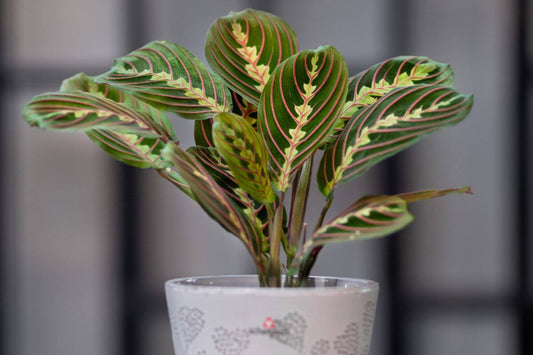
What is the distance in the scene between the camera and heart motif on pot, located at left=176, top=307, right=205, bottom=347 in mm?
531

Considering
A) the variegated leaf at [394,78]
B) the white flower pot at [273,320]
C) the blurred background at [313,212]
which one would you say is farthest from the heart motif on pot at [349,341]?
the blurred background at [313,212]

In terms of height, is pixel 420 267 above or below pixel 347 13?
below

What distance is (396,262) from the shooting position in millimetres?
1285

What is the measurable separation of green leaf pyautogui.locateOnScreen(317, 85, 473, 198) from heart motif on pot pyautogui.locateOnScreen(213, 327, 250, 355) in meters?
0.19

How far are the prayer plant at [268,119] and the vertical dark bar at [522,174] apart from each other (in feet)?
2.44

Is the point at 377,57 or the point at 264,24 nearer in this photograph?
the point at 264,24

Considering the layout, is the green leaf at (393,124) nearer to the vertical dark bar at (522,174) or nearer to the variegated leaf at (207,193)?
the variegated leaf at (207,193)

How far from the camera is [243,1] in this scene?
1.32 meters

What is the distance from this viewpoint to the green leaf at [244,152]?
20.8 inches

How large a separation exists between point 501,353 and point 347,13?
3.02ft

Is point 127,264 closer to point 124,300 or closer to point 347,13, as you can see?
point 124,300

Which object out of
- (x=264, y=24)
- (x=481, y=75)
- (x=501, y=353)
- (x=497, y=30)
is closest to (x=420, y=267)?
(x=501, y=353)

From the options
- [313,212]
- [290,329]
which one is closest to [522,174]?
[313,212]

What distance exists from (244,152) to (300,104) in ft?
0.28
